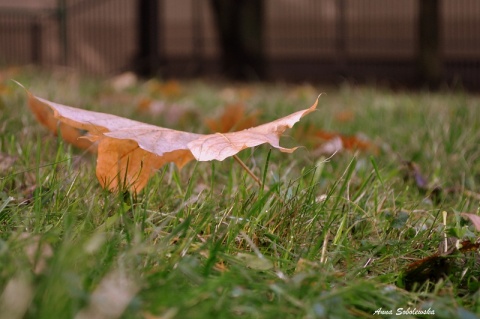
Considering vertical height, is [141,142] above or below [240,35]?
below

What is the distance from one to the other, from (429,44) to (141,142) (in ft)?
27.5

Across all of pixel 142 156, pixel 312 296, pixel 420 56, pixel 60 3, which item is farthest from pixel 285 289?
pixel 420 56

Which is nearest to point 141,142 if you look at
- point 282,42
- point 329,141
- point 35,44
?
point 329,141

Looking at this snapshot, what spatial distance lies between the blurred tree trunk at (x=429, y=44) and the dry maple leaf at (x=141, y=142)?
7.88 meters

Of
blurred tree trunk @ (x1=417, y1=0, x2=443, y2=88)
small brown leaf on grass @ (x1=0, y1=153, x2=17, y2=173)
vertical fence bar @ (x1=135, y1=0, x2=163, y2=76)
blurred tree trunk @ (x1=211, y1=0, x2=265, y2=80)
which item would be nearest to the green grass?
small brown leaf on grass @ (x1=0, y1=153, x2=17, y2=173)

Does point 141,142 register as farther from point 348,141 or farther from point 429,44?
point 429,44

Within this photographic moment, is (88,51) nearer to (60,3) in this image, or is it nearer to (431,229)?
(60,3)

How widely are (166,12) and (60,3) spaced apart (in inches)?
278

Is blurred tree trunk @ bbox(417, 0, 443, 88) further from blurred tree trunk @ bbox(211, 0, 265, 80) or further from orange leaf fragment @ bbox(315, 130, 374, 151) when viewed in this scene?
orange leaf fragment @ bbox(315, 130, 374, 151)

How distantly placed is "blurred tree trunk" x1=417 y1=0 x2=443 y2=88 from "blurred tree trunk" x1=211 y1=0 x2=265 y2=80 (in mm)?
1931

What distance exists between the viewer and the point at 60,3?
8.58m

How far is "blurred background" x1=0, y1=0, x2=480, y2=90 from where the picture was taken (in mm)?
9156

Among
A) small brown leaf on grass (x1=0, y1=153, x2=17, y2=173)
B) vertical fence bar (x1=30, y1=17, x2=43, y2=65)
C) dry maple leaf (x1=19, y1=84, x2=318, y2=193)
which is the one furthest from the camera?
vertical fence bar (x1=30, y1=17, x2=43, y2=65)

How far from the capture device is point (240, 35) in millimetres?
9078
